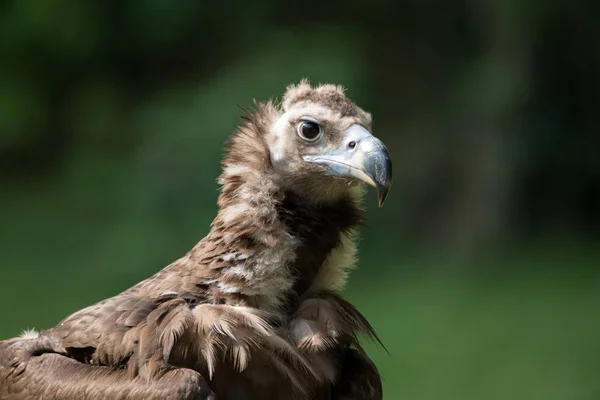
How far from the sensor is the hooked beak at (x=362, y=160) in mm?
2428

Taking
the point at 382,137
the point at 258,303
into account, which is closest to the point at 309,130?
the point at 258,303

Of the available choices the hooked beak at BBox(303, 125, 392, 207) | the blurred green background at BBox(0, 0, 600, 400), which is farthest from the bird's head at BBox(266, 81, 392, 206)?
the blurred green background at BBox(0, 0, 600, 400)

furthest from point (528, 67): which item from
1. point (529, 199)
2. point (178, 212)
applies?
point (178, 212)

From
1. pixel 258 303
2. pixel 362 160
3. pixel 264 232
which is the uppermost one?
pixel 362 160

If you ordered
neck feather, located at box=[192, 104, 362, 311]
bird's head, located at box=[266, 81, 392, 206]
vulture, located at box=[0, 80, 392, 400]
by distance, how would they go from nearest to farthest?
vulture, located at box=[0, 80, 392, 400]
neck feather, located at box=[192, 104, 362, 311]
bird's head, located at box=[266, 81, 392, 206]

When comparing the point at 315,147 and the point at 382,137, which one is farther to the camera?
the point at 382,137

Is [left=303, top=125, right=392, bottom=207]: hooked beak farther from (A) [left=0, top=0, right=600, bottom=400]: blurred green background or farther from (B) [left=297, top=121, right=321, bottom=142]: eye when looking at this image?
(A) [left=0, top=0, right=600, bottom=400]: blurred green background

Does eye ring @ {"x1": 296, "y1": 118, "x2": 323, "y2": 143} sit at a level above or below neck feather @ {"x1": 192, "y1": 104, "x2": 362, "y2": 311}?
above

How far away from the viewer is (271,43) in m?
7.42

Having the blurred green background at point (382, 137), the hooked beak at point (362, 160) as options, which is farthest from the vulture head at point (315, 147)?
the blurred green background at point (382, 137)

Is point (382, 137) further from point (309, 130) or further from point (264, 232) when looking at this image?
point (264, 232)

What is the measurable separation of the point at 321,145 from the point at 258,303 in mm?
441

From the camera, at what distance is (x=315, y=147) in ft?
8.41

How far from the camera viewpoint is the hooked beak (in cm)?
243
